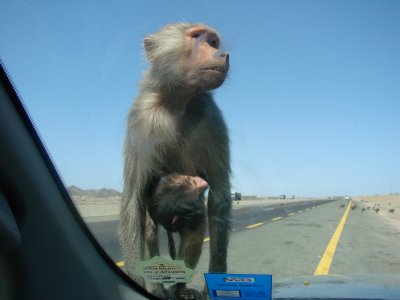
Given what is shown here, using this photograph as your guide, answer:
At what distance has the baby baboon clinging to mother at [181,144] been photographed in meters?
3.88

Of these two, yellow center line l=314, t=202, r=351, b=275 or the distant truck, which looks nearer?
the distant truck

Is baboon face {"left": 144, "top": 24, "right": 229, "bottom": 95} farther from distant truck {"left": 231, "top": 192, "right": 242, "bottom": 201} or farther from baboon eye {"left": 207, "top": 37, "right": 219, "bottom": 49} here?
distant truck {"left": 231, "top": 192, "right": 242, "bottom": 201}

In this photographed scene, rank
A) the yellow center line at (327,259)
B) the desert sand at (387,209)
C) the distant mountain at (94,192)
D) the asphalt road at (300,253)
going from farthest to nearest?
the desert sand at (387,209) < the yellow center line at (327,259) < the asphalt road at (300,253) < the distant mountain at (94,192)

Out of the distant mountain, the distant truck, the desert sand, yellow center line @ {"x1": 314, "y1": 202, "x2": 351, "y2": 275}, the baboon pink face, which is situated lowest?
the desert sand

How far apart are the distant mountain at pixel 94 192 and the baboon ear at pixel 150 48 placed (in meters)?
1.05

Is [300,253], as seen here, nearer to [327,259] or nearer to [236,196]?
[327,259]

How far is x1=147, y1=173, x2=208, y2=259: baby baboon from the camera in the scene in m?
3.80

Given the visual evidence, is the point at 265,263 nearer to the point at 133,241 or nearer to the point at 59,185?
the point at 133,241

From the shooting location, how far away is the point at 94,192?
12.3 feet

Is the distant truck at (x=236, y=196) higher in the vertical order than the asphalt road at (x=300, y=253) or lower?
higher

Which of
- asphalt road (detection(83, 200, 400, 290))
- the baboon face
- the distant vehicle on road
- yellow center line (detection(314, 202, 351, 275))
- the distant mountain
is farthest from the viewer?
yellow center line (detection(314, 202, 351, 275))

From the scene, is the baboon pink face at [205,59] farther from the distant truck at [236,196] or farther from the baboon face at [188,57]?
the distant truck at [236,196]

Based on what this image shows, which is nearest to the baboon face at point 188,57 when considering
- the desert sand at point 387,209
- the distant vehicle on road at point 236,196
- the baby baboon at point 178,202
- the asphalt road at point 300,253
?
the baby baboon at point 178,202

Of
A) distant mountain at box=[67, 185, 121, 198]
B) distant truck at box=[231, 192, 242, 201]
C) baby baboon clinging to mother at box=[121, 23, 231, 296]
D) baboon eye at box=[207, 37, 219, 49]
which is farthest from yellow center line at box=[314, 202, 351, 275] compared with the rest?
baboon eye at box=[207, 37, 219, 49]
